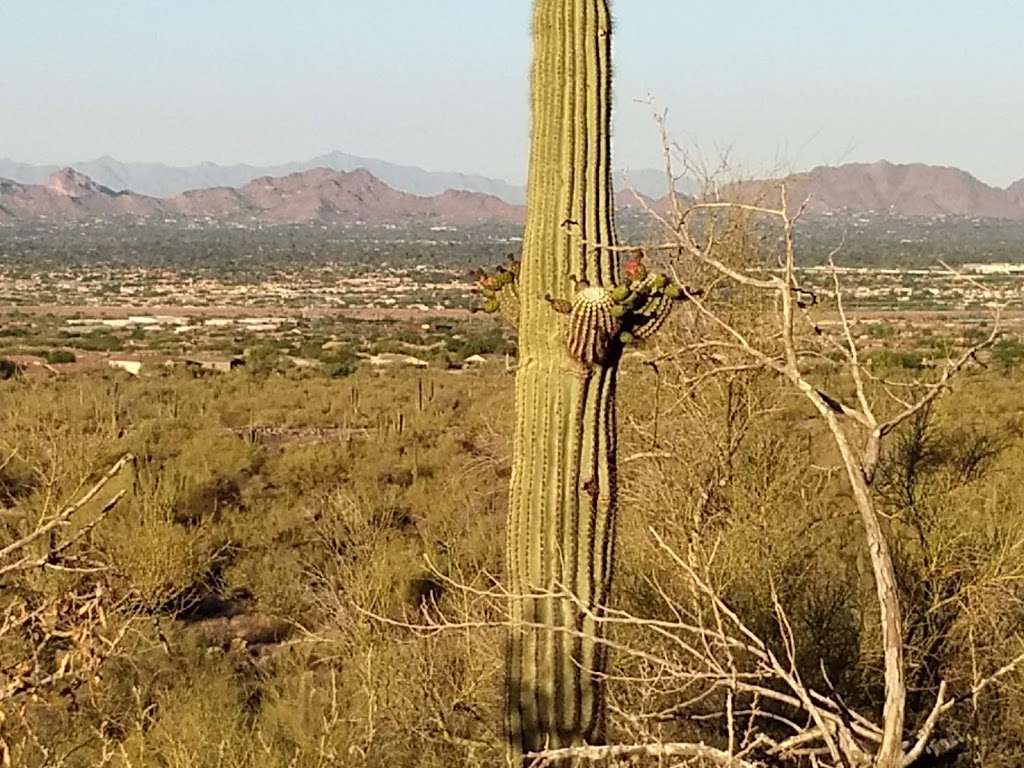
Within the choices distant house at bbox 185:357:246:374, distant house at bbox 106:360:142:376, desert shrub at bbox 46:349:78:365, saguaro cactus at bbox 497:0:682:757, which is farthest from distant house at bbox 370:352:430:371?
saguaro cactus at bbox 497:0:682:757

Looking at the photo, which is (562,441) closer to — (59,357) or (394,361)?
(59,357)

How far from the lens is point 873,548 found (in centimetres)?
371

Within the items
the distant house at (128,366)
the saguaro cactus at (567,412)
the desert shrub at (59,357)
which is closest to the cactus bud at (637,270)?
the saguaro cactus at (567,412)

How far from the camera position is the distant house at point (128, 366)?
114ft

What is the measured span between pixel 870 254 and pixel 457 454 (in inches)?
3694

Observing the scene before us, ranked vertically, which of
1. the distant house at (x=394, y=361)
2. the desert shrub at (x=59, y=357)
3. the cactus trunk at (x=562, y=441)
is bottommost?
the distant house at (x=394, y=361)

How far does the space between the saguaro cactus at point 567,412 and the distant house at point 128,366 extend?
2980 cm

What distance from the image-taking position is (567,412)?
17.2ft

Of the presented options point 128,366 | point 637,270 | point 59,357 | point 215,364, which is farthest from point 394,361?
point 637,270

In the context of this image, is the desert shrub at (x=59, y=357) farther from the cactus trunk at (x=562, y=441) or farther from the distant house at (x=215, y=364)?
the cactus trunk at (x=562, y=441)

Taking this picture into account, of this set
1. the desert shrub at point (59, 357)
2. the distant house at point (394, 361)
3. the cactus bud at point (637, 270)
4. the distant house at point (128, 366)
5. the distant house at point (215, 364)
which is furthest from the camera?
the distant house at point (394, 361)

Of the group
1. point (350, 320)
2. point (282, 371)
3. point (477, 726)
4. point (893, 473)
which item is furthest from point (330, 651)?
point (350, 320)

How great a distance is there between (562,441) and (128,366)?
108 feet

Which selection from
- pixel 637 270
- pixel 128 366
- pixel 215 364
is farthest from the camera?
pixel 215 364
